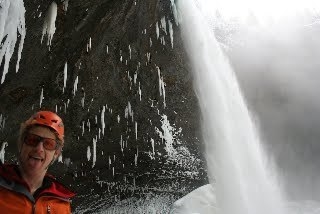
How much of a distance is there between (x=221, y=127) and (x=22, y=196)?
1223 centimetres

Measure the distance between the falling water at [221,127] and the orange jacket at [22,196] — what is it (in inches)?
415

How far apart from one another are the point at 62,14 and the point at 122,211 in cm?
807

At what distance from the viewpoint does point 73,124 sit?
10.9 m

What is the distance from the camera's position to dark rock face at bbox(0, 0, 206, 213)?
862 centimetres

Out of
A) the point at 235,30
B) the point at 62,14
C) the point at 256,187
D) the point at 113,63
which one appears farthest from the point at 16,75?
the point at 235,30

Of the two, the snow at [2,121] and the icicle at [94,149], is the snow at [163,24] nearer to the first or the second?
the icicle at [94,149]

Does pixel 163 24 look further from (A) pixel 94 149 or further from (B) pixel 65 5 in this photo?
(A) pixel 94 149

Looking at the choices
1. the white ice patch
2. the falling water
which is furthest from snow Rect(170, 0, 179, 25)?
the white ice patch

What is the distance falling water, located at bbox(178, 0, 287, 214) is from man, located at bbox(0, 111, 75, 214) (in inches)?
406

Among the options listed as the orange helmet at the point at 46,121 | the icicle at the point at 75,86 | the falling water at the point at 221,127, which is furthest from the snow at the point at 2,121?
the orange helmet at the point at 46,121

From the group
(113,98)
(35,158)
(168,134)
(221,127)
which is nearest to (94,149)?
(113,98)

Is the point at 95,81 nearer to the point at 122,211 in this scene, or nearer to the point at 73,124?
the point at 73,124

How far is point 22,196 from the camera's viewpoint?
2086mm

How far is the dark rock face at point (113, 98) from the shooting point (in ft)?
28.3
